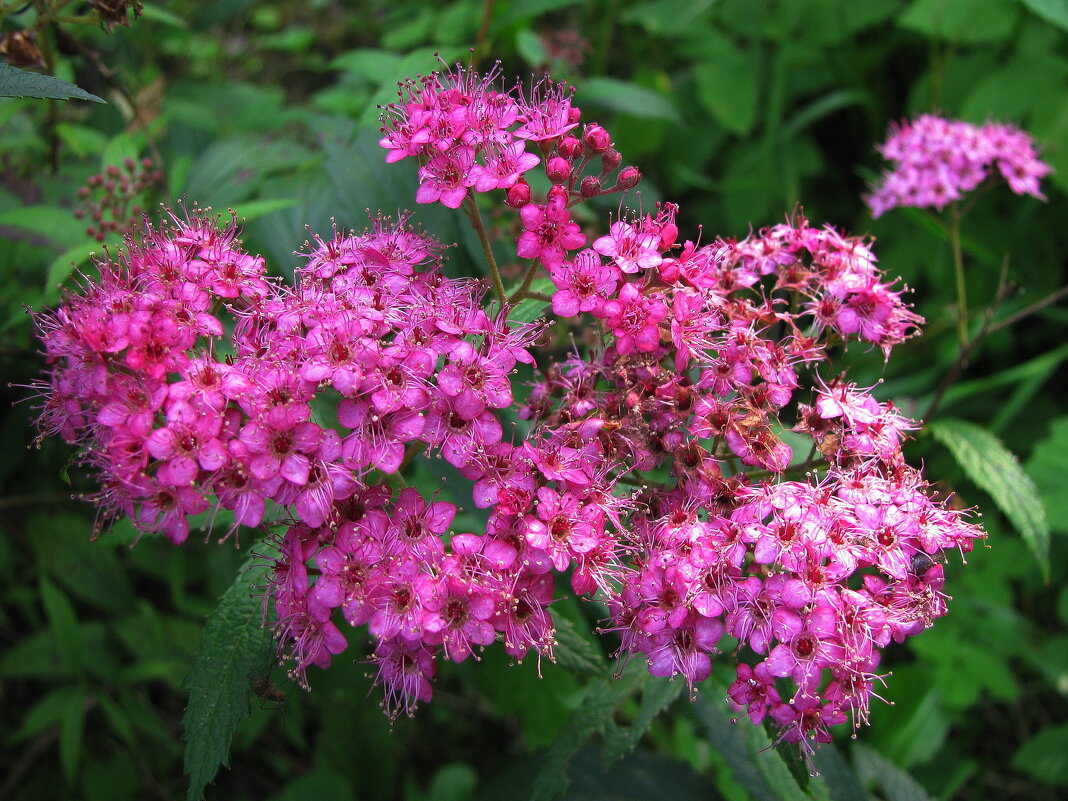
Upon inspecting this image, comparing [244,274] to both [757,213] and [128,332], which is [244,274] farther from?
[757,213]

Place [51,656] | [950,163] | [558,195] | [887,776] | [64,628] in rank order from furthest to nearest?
1. [950,163]
2. [51,656]
3. [64,628]
4. [887,776]
5. [558,195]

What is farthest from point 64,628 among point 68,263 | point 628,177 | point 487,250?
point 628,177

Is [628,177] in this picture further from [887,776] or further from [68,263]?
[887,776]

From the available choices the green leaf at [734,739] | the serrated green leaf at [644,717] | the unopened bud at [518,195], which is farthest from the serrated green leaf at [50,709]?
the unopened bud at [518,195]

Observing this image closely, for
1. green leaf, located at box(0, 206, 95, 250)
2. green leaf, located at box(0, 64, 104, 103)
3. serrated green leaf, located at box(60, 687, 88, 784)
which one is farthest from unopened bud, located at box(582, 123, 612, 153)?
serrated green leaf, located at box(60, 687, 88, 784)

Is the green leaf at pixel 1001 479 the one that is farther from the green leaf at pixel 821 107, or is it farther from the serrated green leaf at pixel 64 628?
the serrated green leaf at pixel 64 628

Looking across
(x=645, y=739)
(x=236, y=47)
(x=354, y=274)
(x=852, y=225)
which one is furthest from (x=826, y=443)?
(x=236, y=47)
